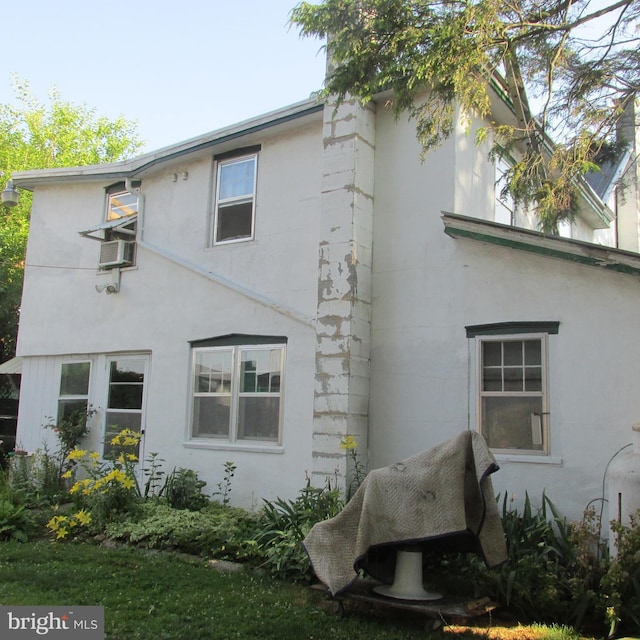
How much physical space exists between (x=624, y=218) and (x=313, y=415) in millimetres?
11740

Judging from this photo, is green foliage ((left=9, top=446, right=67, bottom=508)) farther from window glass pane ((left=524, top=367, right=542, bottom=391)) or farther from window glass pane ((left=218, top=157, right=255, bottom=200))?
window glass pane ((left=524, top=367, right=542, bottom=391))

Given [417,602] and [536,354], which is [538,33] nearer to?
[536,354]

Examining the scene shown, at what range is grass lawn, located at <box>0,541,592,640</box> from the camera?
5.42m

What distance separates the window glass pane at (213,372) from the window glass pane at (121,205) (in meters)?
3.76

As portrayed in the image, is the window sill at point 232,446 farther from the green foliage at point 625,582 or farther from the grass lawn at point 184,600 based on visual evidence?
the green foliage at point 625,582

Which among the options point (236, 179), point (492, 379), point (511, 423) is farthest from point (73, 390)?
point (511, 423)

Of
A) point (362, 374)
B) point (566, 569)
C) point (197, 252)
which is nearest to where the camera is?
point (566, 569)

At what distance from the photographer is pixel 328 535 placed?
5.79 meters

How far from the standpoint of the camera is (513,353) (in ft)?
27.3

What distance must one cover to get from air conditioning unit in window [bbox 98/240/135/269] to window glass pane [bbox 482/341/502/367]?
6.77 metres

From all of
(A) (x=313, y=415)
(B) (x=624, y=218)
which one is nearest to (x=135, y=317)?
(A) (x=313, y=415)

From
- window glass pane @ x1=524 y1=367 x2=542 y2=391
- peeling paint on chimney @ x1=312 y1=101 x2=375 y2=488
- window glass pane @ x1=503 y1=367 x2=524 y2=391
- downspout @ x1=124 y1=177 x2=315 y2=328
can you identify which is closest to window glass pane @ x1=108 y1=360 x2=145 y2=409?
downspout @ x1=124 y1=177 x2=315 y2=328

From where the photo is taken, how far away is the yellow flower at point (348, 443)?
8.57 m

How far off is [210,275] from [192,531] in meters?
4.28
